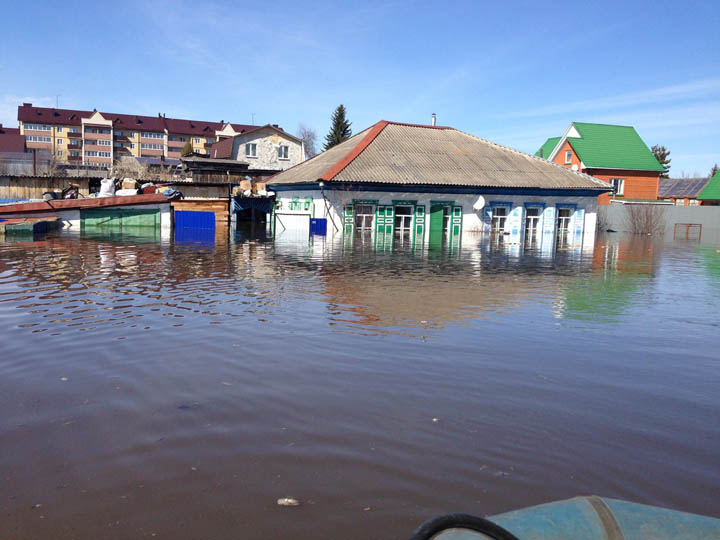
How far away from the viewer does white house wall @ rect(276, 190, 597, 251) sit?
29.4 metres

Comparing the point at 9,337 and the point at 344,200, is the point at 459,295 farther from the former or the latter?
the point at 344,200

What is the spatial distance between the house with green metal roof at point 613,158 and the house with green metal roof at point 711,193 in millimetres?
9235

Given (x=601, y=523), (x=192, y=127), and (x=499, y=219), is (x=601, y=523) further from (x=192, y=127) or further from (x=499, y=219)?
(x=192, y=127)

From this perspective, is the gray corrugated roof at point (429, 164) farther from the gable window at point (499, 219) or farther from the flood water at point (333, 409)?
the flood water at point (333, 409)

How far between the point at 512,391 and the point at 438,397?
0.72 m

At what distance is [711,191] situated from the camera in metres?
53.9

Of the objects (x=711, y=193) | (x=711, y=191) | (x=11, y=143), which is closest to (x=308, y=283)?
(x=711, y=193)

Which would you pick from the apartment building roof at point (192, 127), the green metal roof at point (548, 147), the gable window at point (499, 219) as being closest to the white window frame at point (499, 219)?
the gable window at point (499, 219)

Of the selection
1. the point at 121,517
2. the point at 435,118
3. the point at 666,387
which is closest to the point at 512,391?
the point at 666,387

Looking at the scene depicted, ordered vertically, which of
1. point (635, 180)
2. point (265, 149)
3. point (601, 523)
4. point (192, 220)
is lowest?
point (601, 523)

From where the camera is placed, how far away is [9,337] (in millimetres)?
6367

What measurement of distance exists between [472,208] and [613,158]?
22.4 meters

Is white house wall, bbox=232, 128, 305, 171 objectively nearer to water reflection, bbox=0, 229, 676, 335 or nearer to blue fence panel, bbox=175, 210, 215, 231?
blue fence panel, bbox=175, 210, 215, 231

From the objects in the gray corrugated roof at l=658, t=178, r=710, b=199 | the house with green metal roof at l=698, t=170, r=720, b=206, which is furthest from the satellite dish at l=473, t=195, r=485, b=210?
the gray corrugated roof at l=658, t=178, r=710, b=199
